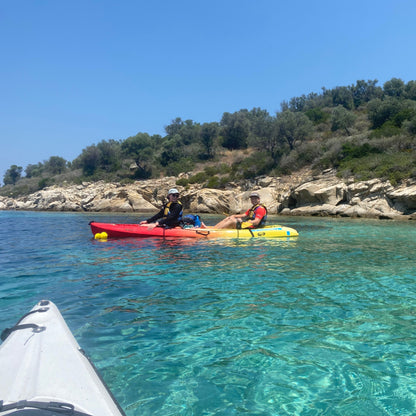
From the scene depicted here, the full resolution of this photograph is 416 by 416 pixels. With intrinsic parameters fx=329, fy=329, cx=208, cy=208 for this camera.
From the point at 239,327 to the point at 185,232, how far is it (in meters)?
6.95

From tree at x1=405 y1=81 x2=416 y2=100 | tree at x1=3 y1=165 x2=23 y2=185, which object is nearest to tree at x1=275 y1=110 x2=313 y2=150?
tree at x1=405 y1=81 x2=416 y2=100

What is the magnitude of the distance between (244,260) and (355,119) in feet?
111

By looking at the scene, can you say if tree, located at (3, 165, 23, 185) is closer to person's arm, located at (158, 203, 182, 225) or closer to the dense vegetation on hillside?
the dense vegetation on hillside

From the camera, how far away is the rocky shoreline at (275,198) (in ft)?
65.3

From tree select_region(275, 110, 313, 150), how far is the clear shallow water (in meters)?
28.5

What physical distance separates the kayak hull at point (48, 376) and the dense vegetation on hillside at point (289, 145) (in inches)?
877

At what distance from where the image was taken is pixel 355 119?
116 feet

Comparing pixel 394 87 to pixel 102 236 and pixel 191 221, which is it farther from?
pixel 102 236

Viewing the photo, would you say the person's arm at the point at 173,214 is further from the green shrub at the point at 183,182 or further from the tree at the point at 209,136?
the tree at the point at 209,136

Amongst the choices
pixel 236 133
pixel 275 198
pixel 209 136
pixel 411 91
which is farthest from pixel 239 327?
pixel 411 91

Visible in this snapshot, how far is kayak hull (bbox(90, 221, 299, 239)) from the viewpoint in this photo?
10.4 meters

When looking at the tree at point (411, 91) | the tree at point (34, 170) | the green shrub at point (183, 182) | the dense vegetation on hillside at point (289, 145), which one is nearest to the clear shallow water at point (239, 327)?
the dense vegetation on hillside at point (289, 145)

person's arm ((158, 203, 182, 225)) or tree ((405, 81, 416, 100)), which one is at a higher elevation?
tree ((405, 81, 416, 100))

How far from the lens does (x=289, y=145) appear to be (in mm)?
34344
